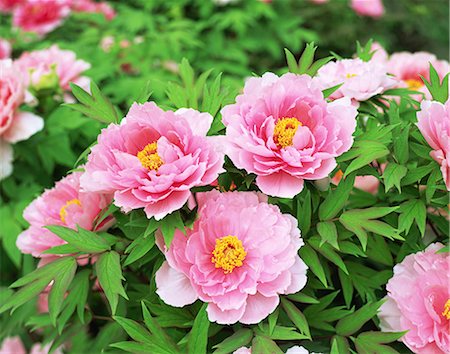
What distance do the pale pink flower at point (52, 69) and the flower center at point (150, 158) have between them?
2.11 feet

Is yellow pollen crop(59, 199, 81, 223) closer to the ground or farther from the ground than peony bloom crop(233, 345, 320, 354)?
farther from the ground

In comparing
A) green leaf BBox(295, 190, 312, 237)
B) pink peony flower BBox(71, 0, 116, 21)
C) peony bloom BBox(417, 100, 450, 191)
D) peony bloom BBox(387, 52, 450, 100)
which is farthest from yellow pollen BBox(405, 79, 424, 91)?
pink peony flower BBox(71, 0, 116, 21)

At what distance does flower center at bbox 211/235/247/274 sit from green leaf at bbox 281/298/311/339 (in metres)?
0.08

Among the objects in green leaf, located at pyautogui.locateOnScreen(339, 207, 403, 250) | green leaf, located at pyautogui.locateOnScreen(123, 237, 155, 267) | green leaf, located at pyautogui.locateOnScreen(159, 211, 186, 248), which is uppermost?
green leaf, located at pyautogui.locateOnScreen(159, 211, 186, 248)

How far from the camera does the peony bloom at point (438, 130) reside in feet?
2.65

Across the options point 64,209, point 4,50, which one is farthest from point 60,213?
point 4,50

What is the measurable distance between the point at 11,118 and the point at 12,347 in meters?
0.50

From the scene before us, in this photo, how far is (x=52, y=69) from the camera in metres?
1.39

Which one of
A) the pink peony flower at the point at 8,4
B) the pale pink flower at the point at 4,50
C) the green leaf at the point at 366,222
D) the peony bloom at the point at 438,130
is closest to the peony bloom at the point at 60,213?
the green leaf at the point at 366,222

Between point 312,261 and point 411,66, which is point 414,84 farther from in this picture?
point 312,261

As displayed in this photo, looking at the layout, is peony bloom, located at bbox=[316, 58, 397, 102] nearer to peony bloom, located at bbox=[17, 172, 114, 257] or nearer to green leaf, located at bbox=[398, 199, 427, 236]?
green leaf, located at bbox=[398, 199, 427, 236]

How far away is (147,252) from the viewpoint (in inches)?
33.3

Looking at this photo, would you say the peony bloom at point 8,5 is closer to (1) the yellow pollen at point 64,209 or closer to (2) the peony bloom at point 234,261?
(1) the yellow pollen at point 64,209

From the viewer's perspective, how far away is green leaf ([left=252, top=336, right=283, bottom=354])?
2.47 ft
